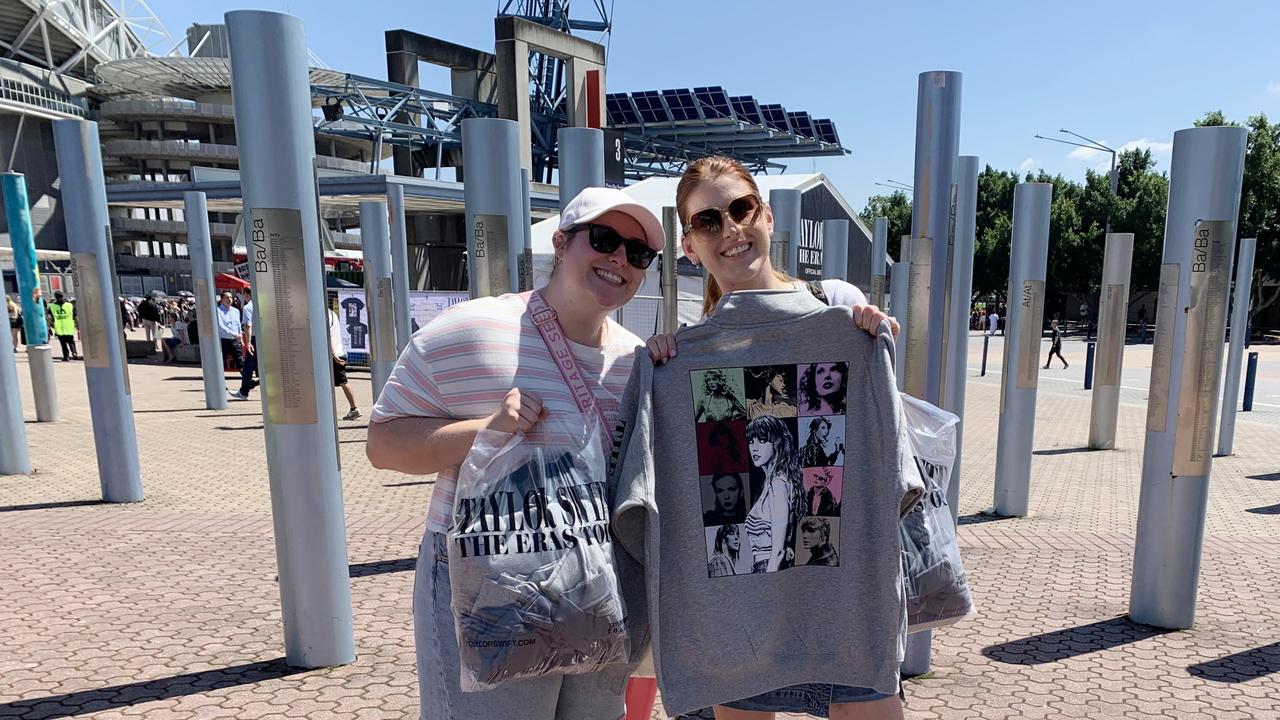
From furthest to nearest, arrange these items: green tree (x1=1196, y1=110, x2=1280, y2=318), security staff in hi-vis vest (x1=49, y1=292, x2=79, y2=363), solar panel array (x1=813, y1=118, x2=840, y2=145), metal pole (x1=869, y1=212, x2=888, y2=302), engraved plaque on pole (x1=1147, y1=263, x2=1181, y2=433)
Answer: solar panel array (x1=813, y1=118, x2=840, y2=145) < green tree (x1=1196, y1=110, x2=1280, y2=318) < security staff in hi-vis vest (x1=49, y1=292, x2=79, y2=363) < metal pole (x1=869, y1=212, x2=888, y2=302) < engraved plaque on pole (x1=1147, y1=263, x2=1181, y2=433)

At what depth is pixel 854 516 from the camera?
1919mm

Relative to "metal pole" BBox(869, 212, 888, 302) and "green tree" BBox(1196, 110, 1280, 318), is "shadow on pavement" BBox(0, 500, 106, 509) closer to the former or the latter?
"metal pole" BBox(869, 212, 888, 302)

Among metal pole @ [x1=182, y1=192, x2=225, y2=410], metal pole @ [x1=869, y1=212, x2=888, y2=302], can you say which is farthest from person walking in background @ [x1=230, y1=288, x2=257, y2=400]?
metal pole @ [x1=869, y1=212, x2=888, y2=302]

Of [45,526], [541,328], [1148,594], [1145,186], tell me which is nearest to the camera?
[541,328]

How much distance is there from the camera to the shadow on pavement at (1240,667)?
3.61 meters

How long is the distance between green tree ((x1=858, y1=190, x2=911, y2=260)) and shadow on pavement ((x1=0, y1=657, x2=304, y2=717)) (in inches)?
1960

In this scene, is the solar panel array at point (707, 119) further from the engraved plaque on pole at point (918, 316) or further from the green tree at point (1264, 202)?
the engraved plaque on pole at point (918, 316)

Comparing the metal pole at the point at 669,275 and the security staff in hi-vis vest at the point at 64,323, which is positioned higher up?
the metal pole at the point at 669,275

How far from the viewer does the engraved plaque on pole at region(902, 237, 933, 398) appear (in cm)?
348

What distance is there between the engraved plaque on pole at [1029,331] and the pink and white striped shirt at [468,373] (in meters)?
6.16

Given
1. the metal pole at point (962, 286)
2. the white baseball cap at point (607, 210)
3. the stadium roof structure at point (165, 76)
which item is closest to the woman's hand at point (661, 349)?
the white baseball cap at point (607, 210)

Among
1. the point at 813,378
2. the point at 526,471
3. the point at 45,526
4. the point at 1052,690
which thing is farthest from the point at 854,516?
the point at 45,526

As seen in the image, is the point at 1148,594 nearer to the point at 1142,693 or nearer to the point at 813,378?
the point at 1142,693

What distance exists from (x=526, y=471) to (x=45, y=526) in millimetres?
6185
